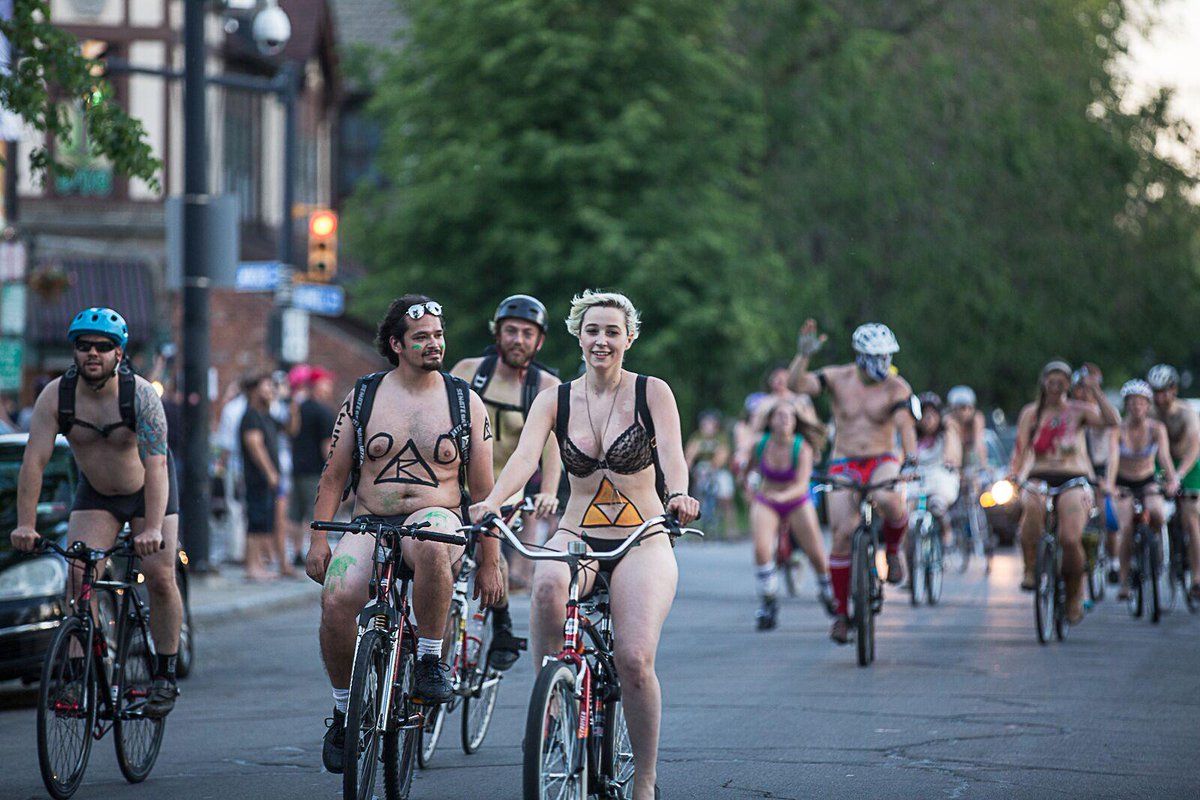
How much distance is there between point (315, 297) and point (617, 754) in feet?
58.2

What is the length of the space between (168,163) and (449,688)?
91.5 feet

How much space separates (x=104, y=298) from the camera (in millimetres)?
34562

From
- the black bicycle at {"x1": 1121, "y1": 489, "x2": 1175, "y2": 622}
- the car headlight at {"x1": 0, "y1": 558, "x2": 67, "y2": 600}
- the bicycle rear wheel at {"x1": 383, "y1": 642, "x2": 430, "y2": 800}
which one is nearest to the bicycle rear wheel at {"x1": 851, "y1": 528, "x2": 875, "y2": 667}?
the black bicycle at {"x1": 1121, "y1": 489, "x2": 1175, "y2": 622}

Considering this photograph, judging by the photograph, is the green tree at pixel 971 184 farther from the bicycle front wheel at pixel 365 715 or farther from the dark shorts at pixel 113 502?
the bicycle front wheel at pixel 365 715

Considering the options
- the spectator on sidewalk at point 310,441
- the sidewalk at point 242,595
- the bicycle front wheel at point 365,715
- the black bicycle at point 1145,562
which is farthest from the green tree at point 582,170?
the bicycle front wheel at point 365,715

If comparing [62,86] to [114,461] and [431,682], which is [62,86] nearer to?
[114,461]

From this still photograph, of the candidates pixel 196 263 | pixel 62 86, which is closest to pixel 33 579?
pixel 62 86

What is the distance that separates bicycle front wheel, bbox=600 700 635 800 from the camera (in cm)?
691

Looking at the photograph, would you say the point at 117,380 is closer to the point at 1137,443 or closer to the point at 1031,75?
the point at 1137,443

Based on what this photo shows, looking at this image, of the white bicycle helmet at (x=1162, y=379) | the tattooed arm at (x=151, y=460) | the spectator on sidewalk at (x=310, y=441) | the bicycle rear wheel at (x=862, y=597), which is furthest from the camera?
the spectator on sidewalk at (x=310, y=441)

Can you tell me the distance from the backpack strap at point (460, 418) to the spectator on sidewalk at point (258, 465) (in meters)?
11.1

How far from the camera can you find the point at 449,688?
772 cm

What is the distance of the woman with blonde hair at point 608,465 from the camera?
23.2 ft

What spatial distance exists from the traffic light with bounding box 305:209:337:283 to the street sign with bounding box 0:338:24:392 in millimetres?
5659
